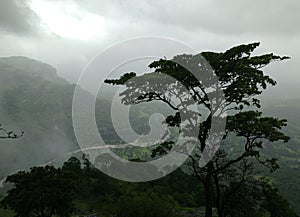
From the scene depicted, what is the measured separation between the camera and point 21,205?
2623cm

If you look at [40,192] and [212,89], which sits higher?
[212,89]

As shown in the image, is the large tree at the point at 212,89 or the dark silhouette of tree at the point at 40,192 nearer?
the large tree at the point at 212,89

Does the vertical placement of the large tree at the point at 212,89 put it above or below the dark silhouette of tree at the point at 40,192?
above

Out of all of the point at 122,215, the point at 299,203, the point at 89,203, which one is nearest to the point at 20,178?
the point at 122,215

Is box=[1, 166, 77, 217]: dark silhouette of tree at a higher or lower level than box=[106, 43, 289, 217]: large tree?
lower

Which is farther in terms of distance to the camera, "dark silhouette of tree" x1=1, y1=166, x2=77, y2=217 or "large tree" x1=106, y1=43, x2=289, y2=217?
"dark silhouette of tree" x1=1, y1=166, x2=77, y2=217

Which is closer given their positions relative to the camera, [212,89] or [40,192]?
[212,89]

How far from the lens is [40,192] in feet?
86.1

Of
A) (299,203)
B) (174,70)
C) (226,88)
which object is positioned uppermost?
(174,70)

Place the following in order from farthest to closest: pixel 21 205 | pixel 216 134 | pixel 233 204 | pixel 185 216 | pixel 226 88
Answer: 1. pixel 185 216
2. pixel 21 205
3. pixel 233 204
4. pixel 216 134
5. pixel 226 88

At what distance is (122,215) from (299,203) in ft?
369

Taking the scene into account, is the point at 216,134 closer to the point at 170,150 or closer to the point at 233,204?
the point at 170,150

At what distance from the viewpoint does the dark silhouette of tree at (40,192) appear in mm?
26219

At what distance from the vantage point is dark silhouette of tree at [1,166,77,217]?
2622 centimetres
